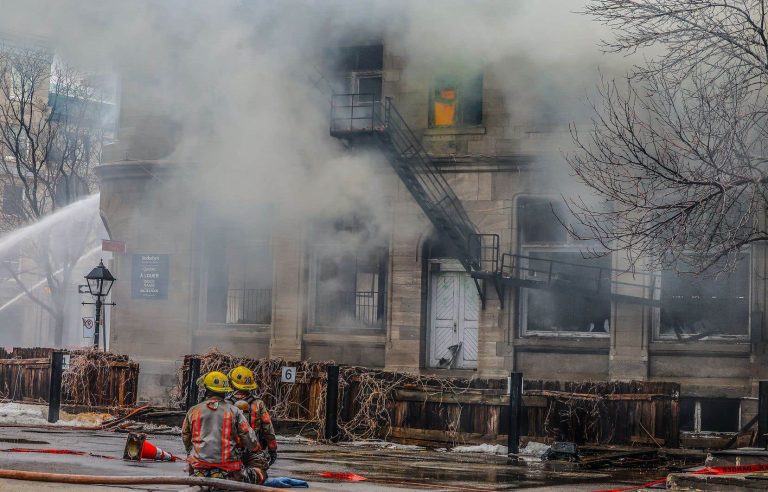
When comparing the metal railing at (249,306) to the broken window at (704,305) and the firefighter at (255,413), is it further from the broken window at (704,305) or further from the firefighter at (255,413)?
the firefighter at (255,413)

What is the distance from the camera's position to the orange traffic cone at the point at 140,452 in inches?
507

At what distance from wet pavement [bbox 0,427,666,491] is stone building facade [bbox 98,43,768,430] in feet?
18.4

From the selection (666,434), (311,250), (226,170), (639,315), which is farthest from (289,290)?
(666,434)

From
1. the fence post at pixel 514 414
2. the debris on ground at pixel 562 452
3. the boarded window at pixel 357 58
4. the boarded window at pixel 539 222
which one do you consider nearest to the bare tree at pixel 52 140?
the boarded window at pixel 357 58

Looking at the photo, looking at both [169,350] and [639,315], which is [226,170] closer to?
[169,350]

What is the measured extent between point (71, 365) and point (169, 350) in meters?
5.07

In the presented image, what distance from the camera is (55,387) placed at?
18.1m

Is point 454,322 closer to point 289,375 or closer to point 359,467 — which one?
point 289,375

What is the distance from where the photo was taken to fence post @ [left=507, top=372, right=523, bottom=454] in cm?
1567

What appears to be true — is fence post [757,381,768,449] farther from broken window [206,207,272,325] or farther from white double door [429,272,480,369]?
broken window [206,207,272,325]

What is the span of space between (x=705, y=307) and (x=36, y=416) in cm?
1024

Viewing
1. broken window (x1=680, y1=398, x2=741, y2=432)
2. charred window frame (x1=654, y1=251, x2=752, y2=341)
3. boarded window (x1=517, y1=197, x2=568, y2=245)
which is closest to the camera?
broken window (x1=680, y1=398, x2=741, y2=432)

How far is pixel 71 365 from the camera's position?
19.3 m

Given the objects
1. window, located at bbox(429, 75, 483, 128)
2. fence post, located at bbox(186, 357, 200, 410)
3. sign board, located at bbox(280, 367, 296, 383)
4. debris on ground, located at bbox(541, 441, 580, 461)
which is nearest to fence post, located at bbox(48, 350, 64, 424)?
fence post, located at bbox(186, 357, 200, 410)
